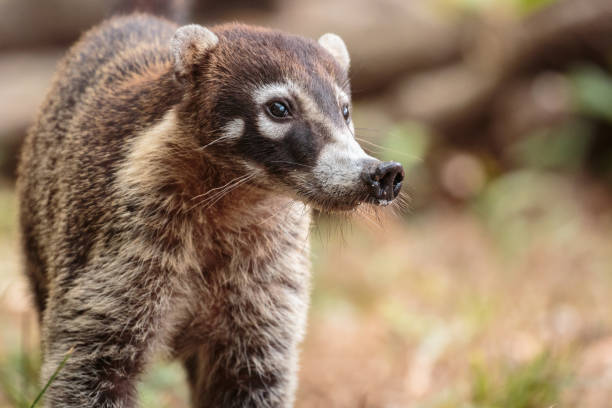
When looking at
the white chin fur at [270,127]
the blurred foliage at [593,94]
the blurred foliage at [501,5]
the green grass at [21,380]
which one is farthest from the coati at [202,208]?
the blurred foliage at [501,5]

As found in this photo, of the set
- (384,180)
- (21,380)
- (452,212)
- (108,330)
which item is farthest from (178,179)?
(452,212)

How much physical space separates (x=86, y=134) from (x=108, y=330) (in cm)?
113

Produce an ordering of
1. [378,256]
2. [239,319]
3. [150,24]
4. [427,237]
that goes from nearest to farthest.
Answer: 1. [239,319]
2. [150,24]
3. [378,256]
4. [427,237]

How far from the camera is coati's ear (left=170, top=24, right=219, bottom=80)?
3.89 metres

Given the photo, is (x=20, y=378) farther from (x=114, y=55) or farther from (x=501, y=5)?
(x=501, y=5)

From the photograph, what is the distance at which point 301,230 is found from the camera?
4348mm

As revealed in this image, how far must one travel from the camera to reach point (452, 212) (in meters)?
10.6

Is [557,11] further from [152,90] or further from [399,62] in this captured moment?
[152,90]

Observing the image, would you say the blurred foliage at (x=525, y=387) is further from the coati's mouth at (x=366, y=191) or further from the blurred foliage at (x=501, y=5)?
the blurred foliage at (x=501, y=5)

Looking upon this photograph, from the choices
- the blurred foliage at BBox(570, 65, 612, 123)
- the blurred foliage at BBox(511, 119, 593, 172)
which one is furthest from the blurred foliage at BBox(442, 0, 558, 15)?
the blurred foliage at BBox(511, 119, 593, 172)

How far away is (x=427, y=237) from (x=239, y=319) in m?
5.81

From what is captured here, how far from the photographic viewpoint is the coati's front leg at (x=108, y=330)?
12.8 feet

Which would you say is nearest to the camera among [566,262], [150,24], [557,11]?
[150,24]

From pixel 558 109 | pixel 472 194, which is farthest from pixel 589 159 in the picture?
pixel 472 194
